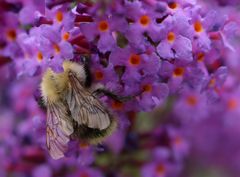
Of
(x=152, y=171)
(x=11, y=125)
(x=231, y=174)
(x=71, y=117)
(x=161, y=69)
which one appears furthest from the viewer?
(x=231, y=174)

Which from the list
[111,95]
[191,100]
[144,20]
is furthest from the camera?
[191,100]

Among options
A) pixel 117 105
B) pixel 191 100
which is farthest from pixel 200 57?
pixel 191 100

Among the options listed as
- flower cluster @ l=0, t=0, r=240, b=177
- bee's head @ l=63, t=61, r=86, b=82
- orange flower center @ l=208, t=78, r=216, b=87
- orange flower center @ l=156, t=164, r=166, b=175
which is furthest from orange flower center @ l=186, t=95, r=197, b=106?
bee's head @ l=63, t=61, r=86, b=82

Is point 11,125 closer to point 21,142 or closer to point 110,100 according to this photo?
point 21,142

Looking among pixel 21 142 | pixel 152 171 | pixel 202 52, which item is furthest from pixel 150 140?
pixel 202 52

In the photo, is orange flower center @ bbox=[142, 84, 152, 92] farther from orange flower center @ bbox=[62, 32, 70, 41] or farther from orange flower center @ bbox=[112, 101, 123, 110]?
orange flower center @ bbox=[62, 32, 70, 41]

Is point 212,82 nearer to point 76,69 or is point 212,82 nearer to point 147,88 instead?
point 147,88
